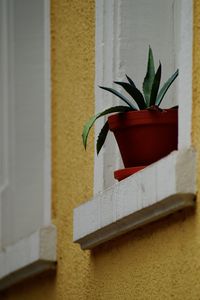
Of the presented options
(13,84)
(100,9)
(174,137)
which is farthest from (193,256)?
(13,84)

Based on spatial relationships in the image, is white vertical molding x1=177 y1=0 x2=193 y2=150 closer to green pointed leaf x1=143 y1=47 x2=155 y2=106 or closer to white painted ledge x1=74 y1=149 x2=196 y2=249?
white painted ledge x1=74 y1=149 x2=196 y2=249

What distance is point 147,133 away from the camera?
5.75 m

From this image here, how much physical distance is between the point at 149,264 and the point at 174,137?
0.50 meters

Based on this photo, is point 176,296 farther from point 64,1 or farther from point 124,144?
point 64,1

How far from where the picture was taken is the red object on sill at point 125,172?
5.80 meters

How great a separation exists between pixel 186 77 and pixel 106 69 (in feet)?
3.64

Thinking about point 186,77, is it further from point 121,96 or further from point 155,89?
point 121,96

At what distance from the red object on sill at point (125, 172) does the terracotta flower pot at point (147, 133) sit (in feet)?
0.12

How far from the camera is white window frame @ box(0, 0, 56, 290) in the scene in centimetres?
721

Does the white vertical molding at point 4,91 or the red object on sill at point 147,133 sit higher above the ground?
the white vertical molding at point 4,91

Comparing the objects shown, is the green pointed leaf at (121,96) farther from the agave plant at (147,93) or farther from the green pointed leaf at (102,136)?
the green pointed leaf at (102,136)

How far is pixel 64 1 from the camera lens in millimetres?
7203

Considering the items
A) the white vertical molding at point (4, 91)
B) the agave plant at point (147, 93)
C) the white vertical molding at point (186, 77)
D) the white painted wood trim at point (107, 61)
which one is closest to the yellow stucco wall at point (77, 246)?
the white vertical molding at point (186, 77)

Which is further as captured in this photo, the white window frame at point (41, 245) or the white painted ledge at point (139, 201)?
the white window frame at point (41, 245)
